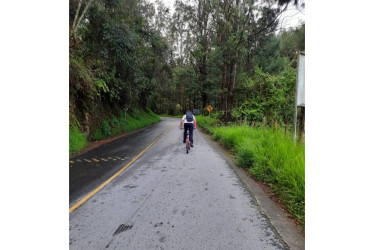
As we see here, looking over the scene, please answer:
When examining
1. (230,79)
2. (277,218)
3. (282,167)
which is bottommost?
(277,218)

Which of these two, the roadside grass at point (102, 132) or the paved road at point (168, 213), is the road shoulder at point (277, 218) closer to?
the paved road at point (168, 213)

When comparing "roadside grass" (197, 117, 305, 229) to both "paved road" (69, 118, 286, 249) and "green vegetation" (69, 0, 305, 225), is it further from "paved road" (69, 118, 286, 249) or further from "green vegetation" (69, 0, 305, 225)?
"paved road" (69, 118, 286, 249)

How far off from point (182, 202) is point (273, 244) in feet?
4.84

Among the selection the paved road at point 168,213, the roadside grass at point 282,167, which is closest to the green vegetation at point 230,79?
the roadside grass at point 282,167

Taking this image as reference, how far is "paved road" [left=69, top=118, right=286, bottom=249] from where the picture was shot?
7.67 ft

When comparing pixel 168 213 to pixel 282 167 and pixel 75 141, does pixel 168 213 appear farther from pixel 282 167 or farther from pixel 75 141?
pixel 75 141

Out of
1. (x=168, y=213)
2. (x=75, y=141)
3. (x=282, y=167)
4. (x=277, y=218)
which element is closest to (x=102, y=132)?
(x=75, y=141)

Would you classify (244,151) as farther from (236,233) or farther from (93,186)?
(93,186)

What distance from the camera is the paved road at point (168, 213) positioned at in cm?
234

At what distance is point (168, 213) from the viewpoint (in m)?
2.97

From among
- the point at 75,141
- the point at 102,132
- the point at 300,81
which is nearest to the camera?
the point at 300,81

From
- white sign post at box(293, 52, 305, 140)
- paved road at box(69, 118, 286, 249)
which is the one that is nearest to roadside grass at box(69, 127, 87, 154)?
paved road at box(69, 118, 286, 249)

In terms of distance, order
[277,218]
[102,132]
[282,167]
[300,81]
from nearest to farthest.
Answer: [277,218] < [300,81] < [282,167] < [102,132]

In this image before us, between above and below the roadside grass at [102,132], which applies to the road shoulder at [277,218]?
below
